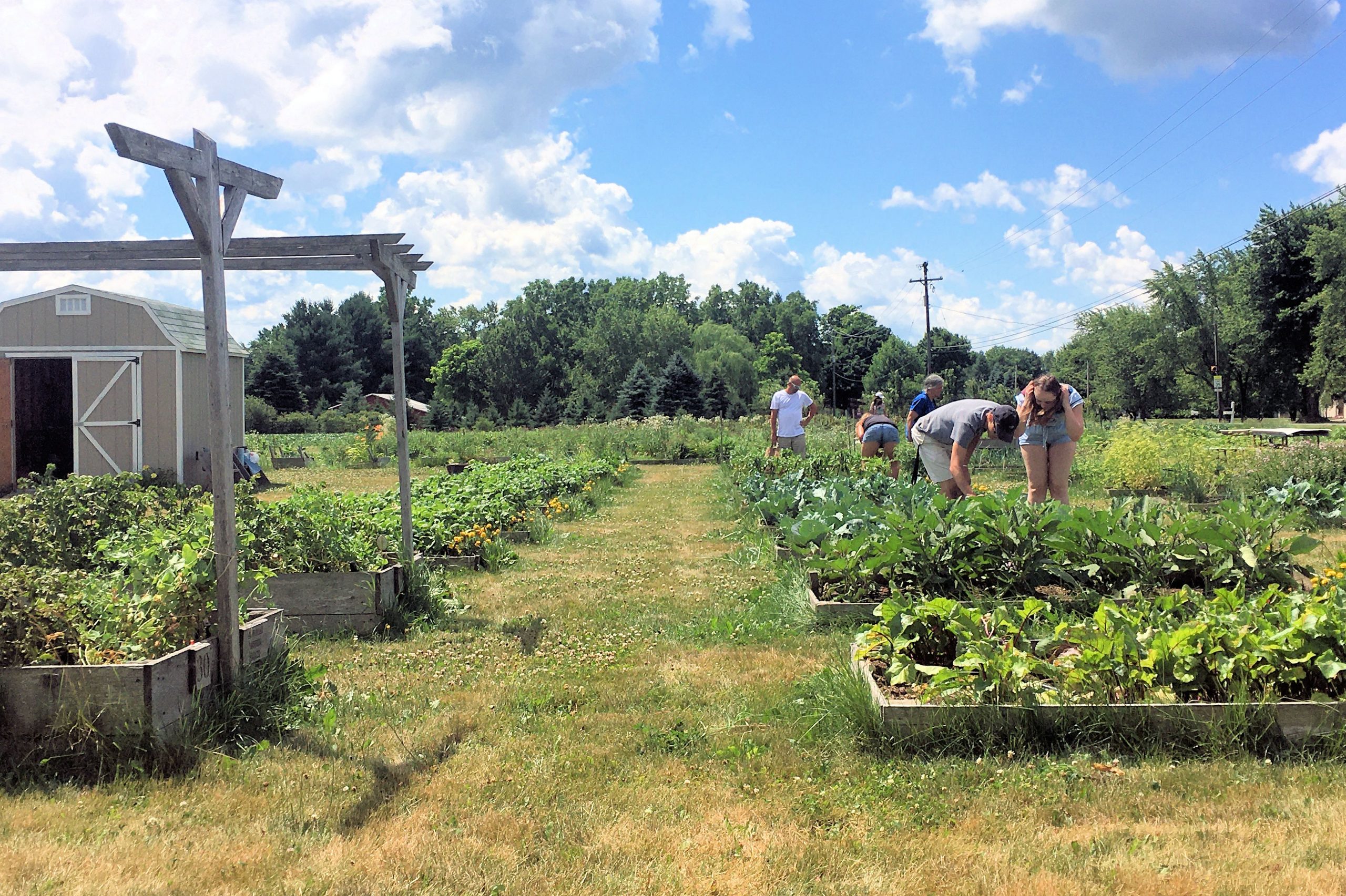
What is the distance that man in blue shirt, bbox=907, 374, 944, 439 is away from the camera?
33.1 ft

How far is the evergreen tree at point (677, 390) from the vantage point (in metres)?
45.7

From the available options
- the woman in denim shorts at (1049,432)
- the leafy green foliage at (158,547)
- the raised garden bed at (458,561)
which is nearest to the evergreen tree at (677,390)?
the leafy green foliage at (158,547)

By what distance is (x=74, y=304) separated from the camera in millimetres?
13977

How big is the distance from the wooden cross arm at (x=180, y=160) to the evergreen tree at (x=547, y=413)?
45.7 m

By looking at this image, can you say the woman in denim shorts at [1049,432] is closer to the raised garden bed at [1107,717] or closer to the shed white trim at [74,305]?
the raised garden bed at [1107,717]

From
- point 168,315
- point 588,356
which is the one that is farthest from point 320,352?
point 168,315

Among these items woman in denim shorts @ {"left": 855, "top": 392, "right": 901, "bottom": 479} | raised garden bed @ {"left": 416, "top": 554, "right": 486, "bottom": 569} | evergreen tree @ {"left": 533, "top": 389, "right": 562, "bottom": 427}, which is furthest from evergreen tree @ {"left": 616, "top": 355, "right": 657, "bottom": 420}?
raised garden bed @ {"left": 416, "top": 554, "right": 486, "bottom": 569}

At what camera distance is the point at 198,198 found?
4105 mm

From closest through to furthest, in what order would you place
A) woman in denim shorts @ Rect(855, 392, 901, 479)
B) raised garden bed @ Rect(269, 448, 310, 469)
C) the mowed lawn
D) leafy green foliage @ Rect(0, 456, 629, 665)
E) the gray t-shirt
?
1. the mowed lawn
2. leafy green foliage @ Rect(0, 456, 629, 665)
3. the gray t-shirt
4. woman in denim shorts @ Rect(855, 392, 901, 479)
5. raised garden bed @ Rect(269, 448, 310, 469)

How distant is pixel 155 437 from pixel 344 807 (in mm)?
13147

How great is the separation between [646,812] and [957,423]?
5.03m

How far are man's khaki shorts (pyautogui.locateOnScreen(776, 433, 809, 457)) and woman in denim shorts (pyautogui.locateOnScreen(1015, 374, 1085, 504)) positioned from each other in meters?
5.68

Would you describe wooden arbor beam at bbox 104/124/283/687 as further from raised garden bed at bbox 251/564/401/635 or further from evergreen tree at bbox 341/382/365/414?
evergreen tree at bbox 341/382/365/414

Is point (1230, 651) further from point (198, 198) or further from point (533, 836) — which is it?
point (198, 198)
